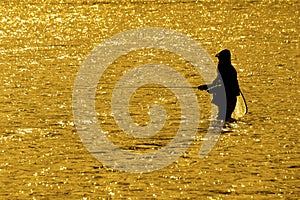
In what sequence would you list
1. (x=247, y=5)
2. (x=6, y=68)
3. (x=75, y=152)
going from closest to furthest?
(x=75, y=152) → (x=6, y=68) → (x=247, y=5)

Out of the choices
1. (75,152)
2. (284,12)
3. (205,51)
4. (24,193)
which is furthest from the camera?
(284,12)

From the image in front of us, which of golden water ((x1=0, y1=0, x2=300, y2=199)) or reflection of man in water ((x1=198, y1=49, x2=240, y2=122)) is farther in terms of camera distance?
reflection of man in water ((x1=198, y1=49, x2=240, y2=122))

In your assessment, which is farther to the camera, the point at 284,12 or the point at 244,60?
the point at 284,12

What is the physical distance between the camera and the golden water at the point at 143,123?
43.9ft

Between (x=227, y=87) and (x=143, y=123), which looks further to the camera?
(x=143, y=123)

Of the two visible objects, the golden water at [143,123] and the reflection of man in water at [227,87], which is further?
the reflection of man in water at [227,87]

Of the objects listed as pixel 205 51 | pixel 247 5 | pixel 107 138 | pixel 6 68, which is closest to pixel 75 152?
pixel 107 138

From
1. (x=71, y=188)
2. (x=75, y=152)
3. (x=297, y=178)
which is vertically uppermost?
(x=75, y=152)

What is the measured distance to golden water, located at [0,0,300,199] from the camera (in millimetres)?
13375

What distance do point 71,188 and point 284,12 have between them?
32.6 meters

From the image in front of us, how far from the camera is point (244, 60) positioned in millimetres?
26422

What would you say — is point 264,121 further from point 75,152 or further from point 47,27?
point 47,27

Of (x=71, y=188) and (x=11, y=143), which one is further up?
(x=11, y=143)

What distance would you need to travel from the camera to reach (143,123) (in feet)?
57.9
